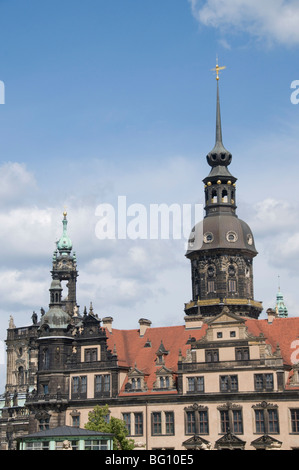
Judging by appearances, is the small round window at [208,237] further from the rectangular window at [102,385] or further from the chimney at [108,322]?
the rectangular window at [102,385]

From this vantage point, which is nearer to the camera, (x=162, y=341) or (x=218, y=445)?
(x=218, y=445)

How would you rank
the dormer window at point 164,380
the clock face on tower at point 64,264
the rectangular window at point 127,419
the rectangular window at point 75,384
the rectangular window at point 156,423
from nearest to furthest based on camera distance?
the rectangular window at point 156,423 < the dormer window at point 164,380 < the rectangular window at point 127,419 < the rectangular window at point 75,384 < the clock face on tower at point 64,264

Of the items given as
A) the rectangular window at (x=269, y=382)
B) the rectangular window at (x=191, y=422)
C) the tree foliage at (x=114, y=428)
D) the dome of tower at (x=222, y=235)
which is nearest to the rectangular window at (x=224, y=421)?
the rectangular window at (x=191, y=422)

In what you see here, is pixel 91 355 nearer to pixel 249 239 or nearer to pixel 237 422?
pixel 237 422

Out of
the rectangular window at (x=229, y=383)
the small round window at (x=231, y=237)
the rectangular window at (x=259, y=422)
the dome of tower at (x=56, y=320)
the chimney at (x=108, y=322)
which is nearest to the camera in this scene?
the rectangular window at (x=259, y=422)

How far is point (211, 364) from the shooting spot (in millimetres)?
72188

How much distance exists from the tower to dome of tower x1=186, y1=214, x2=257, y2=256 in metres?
26.9

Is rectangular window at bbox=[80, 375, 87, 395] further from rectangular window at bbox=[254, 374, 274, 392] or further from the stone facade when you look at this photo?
rectangular window at bbox=[254, 374, 274, 392]

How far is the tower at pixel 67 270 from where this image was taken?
11151cm

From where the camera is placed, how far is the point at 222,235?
289 feet

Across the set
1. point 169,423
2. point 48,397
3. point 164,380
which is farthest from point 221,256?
point 48,397

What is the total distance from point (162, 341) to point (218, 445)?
12.8 metres

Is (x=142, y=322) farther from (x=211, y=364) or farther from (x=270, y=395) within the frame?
(x=270, y=395)
